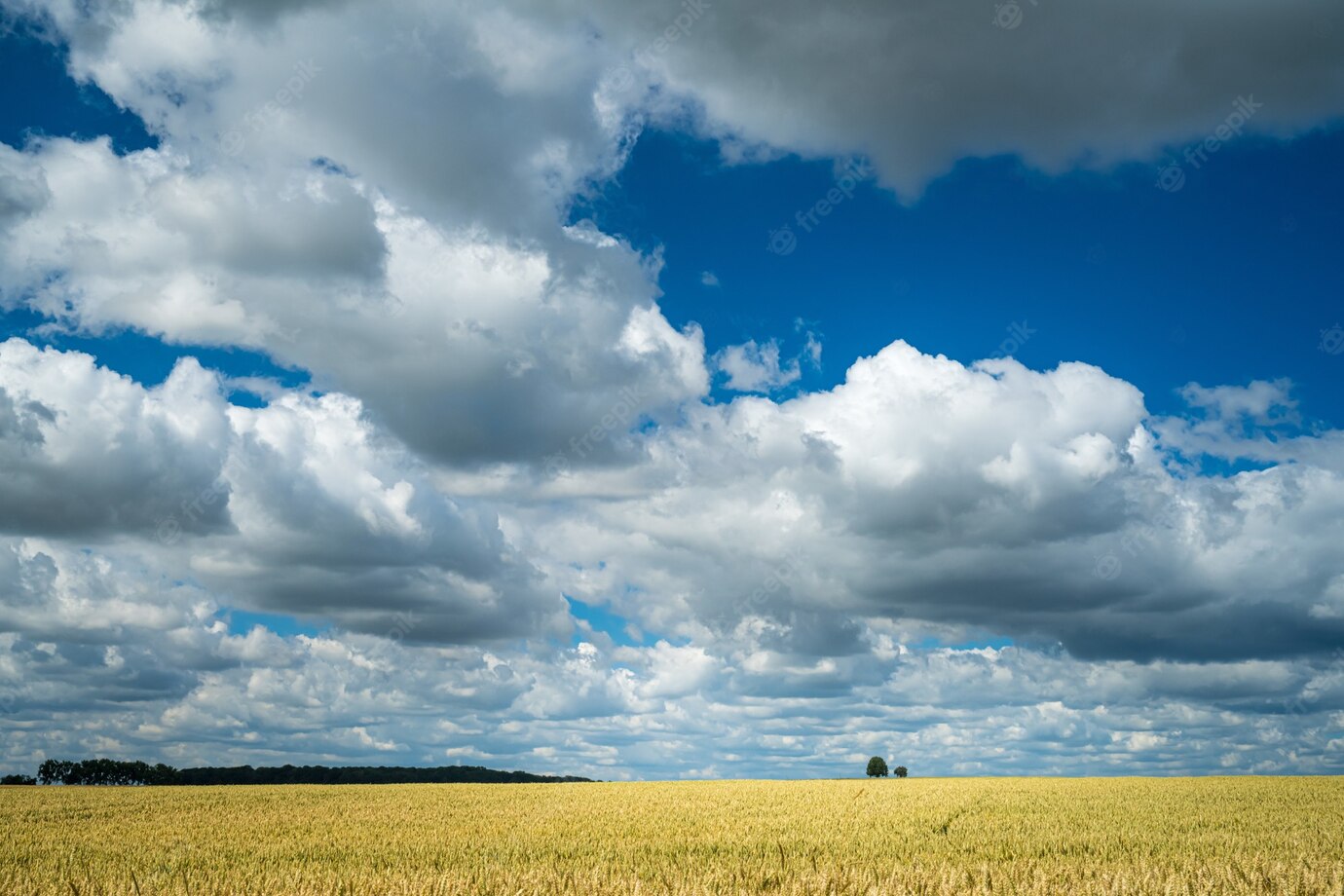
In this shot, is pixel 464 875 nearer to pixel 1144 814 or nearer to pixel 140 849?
pixel 140 849

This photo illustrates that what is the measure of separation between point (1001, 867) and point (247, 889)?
12799 millimetres

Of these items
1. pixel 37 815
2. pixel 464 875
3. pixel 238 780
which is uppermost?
pixel 464 875

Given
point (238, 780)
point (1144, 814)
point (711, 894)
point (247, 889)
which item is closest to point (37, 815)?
point (247, 889)

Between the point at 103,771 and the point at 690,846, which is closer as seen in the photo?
the point at 690,846

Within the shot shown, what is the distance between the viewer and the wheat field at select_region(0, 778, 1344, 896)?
575 inches

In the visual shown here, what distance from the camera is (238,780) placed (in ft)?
346

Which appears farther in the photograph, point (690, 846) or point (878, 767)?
point (878, 767)

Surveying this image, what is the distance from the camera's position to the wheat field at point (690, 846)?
47.9 ft

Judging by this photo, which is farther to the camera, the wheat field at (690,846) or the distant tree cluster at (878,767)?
the distant tree cluster at (878,767)

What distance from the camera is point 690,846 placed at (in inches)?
845

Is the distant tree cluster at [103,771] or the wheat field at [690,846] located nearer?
the wheat field at [690,846]

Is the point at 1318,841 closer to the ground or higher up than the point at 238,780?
higher up

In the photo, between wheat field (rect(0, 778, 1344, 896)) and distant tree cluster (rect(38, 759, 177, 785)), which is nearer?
wheat field (rect(0, 778, 1344, 896))

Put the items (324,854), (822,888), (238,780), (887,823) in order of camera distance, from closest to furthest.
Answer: (822,888) → (324,854) → (887,823) → (238,780)
